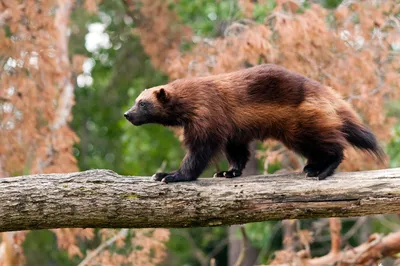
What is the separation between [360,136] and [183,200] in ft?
5.93

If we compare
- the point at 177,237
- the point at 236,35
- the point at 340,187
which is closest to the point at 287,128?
the point at 340,187

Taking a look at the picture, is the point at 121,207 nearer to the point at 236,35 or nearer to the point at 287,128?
the point at 287,128

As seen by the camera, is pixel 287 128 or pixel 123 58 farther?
pixel 123 58

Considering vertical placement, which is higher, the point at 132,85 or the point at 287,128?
the point at 287,128

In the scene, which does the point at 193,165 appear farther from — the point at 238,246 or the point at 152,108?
the point at 238,246

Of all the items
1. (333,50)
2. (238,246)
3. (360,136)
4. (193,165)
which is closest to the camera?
(193,165)

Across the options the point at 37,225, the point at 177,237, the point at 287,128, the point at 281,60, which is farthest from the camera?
the point at 177,237

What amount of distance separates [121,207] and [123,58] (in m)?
12.0

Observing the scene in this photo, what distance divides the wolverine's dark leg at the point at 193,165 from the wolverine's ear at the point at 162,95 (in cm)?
58

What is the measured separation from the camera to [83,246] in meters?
17.1

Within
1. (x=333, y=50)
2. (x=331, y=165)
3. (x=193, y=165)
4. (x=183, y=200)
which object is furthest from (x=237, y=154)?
(x=333, y=50)

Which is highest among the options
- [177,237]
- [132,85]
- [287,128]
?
[287,128]

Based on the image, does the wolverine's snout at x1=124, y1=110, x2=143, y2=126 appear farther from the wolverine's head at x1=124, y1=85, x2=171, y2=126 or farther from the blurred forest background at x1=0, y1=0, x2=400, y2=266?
the blurred forest background at x1=0, y1=0, x2=400, y2=266

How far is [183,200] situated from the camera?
4.67 metres
